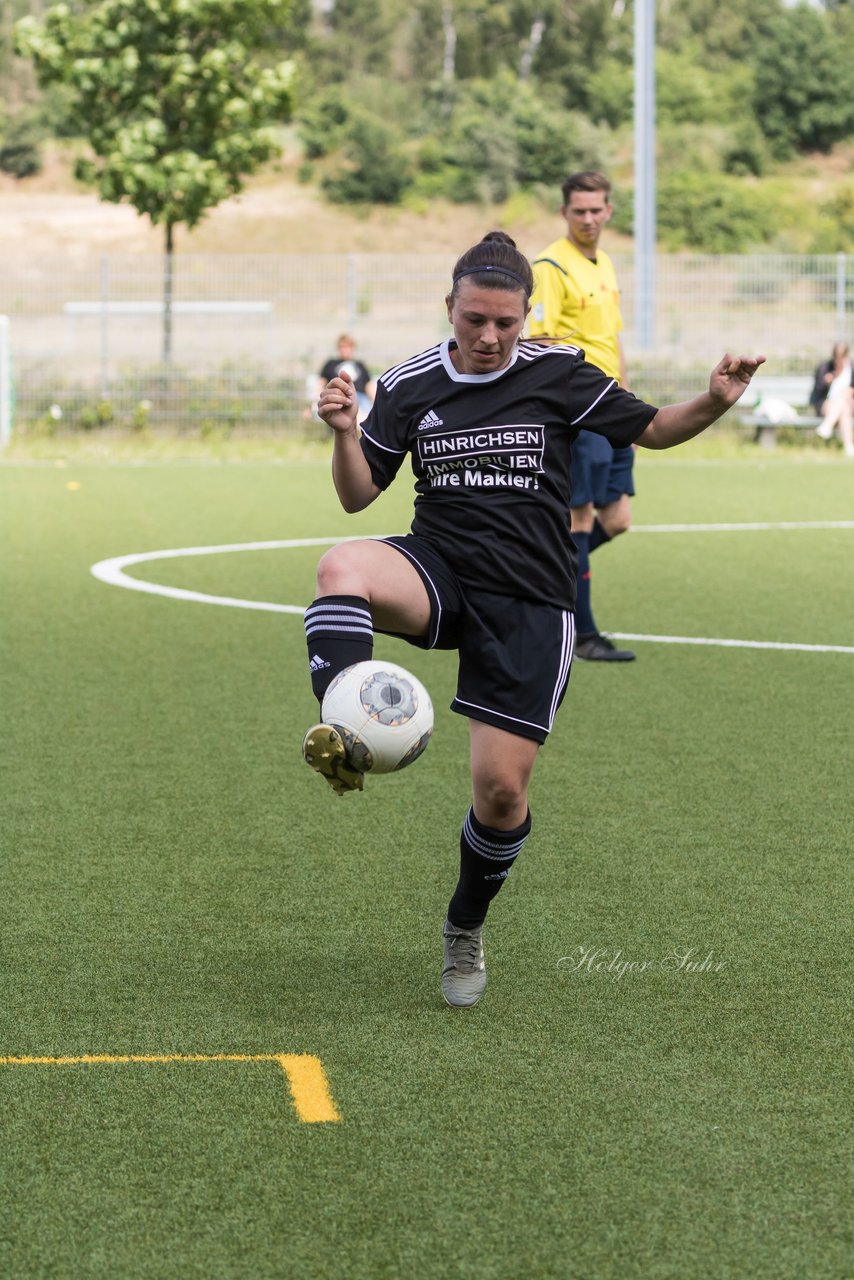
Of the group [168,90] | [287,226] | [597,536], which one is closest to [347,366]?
[168,90]

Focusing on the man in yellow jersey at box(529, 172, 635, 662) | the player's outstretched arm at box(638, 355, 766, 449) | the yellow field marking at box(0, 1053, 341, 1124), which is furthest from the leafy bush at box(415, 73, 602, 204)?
the yellow field marking at box(0, 1053, 341, 1124)

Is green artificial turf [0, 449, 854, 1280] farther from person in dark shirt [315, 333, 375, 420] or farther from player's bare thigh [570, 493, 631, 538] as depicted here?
person in dark shirt [315, 333, 375, 420]

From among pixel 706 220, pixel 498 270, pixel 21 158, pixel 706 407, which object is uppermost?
pixel 21 158

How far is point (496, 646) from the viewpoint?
14.0ft

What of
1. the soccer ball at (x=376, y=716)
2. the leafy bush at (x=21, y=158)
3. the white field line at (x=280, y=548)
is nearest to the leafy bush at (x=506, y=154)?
the leafy bush at (x=21, y=158)

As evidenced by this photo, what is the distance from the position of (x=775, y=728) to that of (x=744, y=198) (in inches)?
2200

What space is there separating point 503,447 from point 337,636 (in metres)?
0.66

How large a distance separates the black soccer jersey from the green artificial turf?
1072 millimetres

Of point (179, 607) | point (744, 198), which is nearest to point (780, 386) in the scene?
point (179, 607)

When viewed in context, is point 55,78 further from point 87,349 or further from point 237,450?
point 237,450

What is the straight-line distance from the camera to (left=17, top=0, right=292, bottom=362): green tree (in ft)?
86.6

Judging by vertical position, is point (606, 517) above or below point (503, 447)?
below

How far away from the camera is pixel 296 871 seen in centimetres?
563

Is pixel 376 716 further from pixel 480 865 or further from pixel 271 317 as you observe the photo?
pixel 271 317
